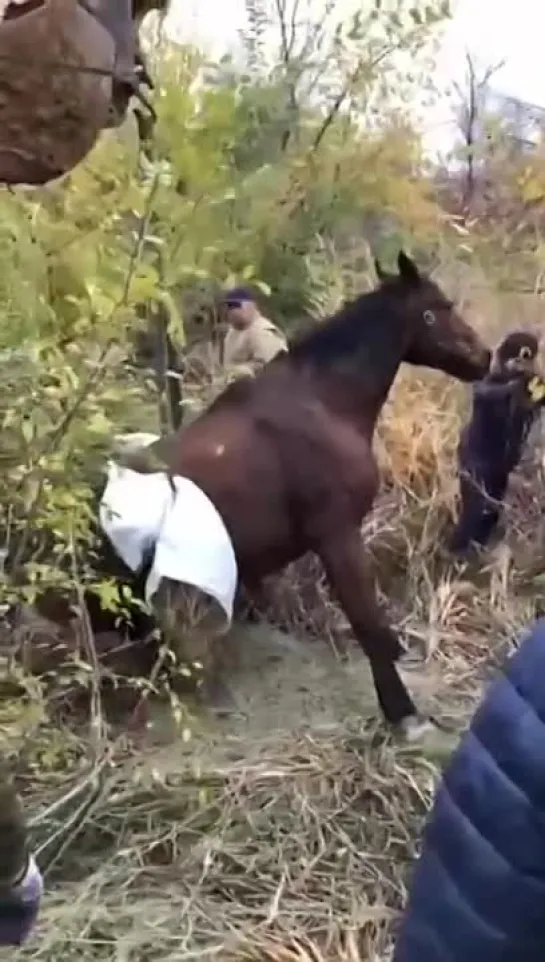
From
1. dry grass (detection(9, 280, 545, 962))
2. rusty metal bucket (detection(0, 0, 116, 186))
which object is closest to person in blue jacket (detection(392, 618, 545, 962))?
rusty metal bucket (detection(0, 0, 116, 186))

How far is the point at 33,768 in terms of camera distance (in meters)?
1.08

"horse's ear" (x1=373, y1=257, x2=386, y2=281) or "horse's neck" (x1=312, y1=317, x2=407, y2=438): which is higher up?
"horse's ear" (x1=373, y1=257, x2=386, y2=281)

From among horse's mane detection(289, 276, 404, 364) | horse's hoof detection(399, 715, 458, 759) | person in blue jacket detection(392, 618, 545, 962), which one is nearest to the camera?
person in blue jacket detection(392, 618, 545, 962)

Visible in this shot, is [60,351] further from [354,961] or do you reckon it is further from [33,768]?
[354,961]

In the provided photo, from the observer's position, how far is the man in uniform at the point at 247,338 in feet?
4.19

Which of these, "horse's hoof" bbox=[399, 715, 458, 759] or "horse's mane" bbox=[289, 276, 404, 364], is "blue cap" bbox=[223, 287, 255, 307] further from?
"horse's hoof" bbox=[399, 715, 458, 759]

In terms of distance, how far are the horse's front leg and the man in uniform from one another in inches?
7.2

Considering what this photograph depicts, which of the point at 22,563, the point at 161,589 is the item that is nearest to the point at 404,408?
the point at 161,589

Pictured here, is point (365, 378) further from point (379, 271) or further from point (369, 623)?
point (369, 623)

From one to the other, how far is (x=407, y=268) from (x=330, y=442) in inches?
6.2

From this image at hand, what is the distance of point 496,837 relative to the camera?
0.54 m

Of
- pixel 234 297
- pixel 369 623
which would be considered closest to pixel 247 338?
pixel 234 297

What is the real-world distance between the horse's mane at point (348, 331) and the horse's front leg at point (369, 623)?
16 cm

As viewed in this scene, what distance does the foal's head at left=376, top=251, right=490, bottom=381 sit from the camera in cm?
122
